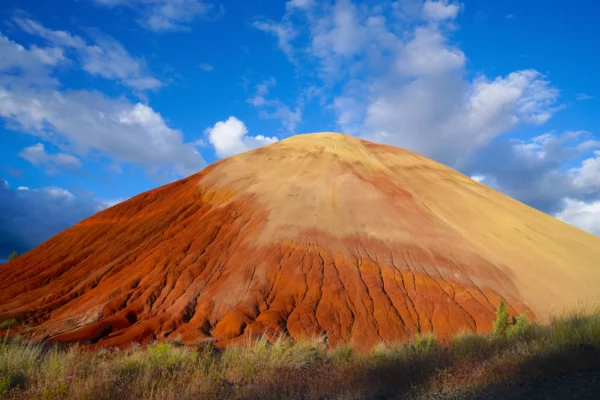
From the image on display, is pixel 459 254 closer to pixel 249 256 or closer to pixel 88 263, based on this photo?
pixel 249 256

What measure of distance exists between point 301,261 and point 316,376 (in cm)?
2443

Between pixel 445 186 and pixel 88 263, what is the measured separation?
39.4 m

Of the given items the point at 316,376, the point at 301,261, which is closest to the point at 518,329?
the point at 316,376

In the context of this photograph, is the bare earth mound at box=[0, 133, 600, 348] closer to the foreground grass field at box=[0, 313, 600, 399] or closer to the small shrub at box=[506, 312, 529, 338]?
the small shrub at box=[506, 312, 529, 338]

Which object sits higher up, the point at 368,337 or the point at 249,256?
the point at 249,256

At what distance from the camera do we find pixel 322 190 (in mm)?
42156

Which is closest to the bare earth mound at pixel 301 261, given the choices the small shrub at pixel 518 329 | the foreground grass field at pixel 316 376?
the small shrub at pixel 518 329

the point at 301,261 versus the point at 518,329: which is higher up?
the point at 301,261

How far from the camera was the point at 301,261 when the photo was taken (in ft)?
108

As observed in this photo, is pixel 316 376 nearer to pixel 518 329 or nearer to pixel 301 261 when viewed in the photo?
pixel 518 329

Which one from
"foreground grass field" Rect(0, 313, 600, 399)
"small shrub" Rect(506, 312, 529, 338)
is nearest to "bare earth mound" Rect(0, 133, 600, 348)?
"small shrub" Rect(506, 312, 529, 338)

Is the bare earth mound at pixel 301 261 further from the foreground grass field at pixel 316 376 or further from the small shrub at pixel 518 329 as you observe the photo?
the foreground grass field at pixel 316 376

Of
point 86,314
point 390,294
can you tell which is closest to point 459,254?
point 390,294

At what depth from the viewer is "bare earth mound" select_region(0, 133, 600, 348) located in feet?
92.9
